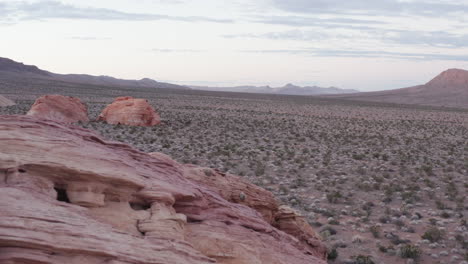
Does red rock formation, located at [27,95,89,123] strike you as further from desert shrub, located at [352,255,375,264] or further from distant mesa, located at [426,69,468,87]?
distant mesa, located at [426,69,468,87]

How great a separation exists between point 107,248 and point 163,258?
575 millimetres

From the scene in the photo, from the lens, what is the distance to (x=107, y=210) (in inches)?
212

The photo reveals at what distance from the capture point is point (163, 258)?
188 inches

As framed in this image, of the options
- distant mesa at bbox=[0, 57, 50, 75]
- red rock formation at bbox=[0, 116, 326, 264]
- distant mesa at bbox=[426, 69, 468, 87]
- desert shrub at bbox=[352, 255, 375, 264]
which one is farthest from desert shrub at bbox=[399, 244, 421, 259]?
distant mesa at bbox=[0, 57, 50, 75]

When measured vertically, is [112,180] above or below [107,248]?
above

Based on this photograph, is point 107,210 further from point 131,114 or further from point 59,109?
point 131,114

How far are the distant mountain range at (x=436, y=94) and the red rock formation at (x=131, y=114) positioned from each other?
97606 millimetres

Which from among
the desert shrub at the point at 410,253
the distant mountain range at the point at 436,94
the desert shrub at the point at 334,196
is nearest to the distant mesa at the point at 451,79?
the distant mountain range at the point at 436,94

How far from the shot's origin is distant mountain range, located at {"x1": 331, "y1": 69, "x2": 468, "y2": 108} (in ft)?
396

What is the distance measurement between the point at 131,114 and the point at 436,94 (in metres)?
119

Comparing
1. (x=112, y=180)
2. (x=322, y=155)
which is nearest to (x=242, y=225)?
(x=112, y=180)

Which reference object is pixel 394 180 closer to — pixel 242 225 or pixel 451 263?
pixel 451 263

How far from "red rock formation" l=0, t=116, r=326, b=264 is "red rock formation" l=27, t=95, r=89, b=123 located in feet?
66.9

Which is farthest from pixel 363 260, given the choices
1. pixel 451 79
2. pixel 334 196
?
pixel 451 79
